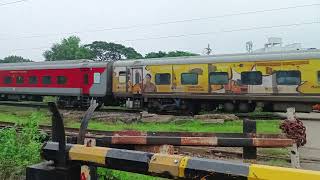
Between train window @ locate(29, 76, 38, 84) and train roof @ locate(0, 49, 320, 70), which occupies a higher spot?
train roof @ locate(0, 49, 320, 70)

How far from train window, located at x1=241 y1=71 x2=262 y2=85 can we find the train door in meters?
6.00

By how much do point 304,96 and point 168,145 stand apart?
15.5m

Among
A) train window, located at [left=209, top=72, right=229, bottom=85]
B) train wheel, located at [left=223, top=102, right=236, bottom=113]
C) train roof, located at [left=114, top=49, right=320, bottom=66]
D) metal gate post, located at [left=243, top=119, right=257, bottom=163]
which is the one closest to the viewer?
metal gate post, located at [left=243, top=119, right=257, bottom=163]

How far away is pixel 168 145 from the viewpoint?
5.49 m

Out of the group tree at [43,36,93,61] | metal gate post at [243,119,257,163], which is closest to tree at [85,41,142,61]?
tree at [43,36,93,61]

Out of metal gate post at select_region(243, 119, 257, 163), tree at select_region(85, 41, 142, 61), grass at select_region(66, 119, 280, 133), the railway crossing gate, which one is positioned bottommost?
grass at select_region(66, 119, 280, 133)

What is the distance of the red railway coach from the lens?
89.0 feet

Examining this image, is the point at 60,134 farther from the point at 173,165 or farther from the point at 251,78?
the point at 251,78

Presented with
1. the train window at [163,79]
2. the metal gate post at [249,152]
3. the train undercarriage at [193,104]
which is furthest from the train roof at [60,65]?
the metal gate post at [249,152]

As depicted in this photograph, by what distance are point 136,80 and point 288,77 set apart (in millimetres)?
8574

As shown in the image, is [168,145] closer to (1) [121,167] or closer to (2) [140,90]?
(1) [121,167]

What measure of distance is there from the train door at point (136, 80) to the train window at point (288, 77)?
7733 millimetres

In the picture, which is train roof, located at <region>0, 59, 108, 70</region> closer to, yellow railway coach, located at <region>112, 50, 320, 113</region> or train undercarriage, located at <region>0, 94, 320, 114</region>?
train undercarriage, located at <region>0, 94, 320, 114</region>

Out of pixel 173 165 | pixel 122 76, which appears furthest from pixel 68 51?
pixel 173 165
